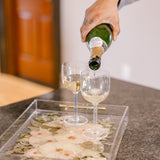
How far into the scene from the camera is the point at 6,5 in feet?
13.3

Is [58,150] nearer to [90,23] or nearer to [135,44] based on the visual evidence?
[90,23]

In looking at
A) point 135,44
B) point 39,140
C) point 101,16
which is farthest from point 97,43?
point 135,44

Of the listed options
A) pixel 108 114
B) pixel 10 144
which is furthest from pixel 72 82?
pixel 10 144

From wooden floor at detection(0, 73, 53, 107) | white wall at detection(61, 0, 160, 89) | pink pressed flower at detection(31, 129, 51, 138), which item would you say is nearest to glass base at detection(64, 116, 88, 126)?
pink pressed flower at detection(31, 129, 51, 138)

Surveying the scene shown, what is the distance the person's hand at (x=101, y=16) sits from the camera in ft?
4.03

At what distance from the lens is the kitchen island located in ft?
3.09

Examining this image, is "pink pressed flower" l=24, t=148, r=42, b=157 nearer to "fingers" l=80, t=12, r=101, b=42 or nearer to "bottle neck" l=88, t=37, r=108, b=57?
"bottle neck" l=88, t=37, r=108, b=57

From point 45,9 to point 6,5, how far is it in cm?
61

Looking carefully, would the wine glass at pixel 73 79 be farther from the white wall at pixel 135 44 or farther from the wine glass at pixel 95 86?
the white wall at pixel 135 44

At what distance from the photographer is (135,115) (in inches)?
48.2

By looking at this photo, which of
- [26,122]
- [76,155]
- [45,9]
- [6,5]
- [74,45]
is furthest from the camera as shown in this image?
[6,5]

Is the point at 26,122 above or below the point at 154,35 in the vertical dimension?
below

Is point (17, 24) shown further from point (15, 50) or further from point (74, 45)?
point (74, 45)

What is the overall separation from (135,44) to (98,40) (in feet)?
5.86
